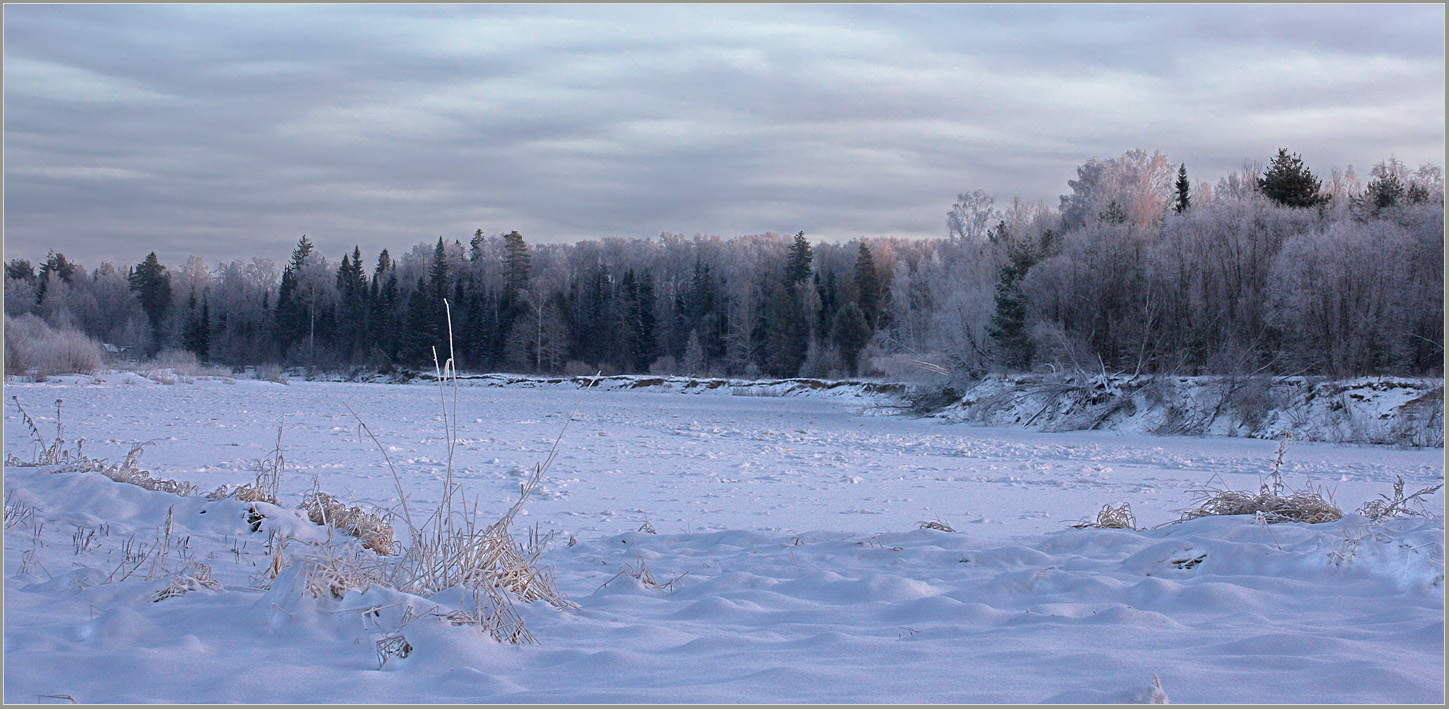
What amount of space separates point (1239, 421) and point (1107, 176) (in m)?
27.3

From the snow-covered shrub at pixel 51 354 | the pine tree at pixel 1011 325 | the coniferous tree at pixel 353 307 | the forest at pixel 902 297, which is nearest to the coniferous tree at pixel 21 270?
the forest at pixel 902 297

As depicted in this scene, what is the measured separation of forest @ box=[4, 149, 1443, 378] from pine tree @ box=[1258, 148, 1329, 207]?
0.08m

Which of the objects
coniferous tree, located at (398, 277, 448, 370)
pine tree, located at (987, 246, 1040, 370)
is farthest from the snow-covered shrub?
coniferous tree, located at (398, 277, 448, 370)

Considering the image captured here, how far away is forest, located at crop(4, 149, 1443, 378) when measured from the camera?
81.0ft

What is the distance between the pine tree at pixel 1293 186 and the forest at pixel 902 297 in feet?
0.27

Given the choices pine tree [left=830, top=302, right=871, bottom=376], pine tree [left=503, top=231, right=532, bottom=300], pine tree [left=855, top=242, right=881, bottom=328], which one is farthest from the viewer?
pine tree [left=503, top=231, right=532, bottom=300]

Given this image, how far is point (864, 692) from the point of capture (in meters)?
3.17

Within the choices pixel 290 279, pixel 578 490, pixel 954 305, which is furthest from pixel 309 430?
pixel 290 279

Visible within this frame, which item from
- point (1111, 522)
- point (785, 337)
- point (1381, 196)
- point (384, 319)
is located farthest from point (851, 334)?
point (1111, 522)

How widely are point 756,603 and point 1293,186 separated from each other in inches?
1412

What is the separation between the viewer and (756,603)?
4.83m

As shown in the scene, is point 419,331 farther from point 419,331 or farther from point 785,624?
point 785,624

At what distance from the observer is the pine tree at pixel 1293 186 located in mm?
33250

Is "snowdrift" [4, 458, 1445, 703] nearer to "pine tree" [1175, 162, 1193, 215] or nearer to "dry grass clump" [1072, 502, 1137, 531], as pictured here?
"dry grass clump" [1072, 502, 1137, 531]
